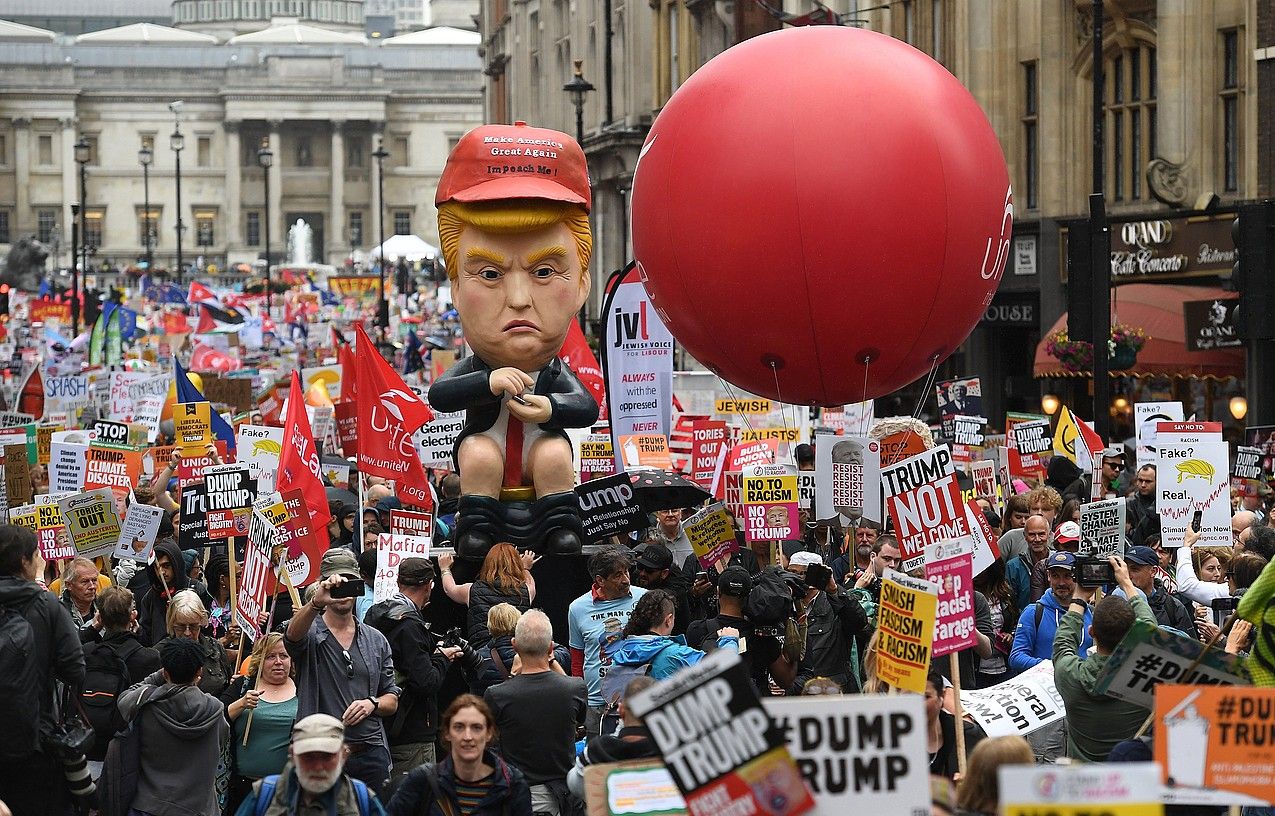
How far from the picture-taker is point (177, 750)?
7641 mm

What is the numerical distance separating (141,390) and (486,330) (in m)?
10.2

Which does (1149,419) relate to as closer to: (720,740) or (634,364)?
(634,364)

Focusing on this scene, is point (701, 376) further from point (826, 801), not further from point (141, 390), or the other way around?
point (826, 801)

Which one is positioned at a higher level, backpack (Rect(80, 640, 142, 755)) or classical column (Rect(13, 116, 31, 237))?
classical column (Rect(13, 116, 31, 237))

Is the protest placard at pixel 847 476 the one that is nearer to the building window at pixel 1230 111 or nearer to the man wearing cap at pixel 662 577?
the man wearing cap at pixel 662 577

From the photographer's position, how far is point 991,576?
34.0 ft

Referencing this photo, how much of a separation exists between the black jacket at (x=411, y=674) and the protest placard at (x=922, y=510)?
1.93 metres

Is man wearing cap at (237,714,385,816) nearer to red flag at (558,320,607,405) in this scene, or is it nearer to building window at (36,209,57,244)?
red flag at (558,320,607,405)

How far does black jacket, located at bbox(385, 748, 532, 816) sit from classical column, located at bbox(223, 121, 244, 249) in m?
115

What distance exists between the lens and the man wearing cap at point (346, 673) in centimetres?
803

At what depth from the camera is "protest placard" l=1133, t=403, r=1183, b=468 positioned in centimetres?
1450

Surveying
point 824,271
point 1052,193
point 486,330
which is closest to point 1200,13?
point 1052,193

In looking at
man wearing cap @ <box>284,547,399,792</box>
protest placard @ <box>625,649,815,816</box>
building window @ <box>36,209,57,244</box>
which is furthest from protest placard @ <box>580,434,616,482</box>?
building window @ <box>36,209,57,244</box>

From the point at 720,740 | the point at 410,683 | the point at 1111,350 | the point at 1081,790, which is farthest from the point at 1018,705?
the point at 1111,350
